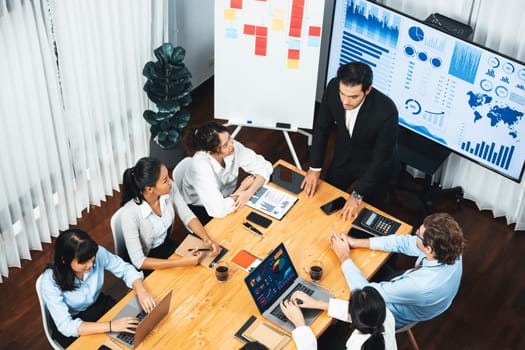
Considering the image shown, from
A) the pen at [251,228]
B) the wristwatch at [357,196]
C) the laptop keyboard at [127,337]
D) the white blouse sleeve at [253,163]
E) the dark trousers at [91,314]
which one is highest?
the white blouse sleeve at [253,163]

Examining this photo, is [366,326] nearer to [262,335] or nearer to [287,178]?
[262,335]

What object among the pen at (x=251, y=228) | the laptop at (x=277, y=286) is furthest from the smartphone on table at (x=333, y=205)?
the laptop at (x=277, y=286)

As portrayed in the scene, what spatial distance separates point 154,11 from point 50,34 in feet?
3.59

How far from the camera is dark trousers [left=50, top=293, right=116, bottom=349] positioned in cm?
380

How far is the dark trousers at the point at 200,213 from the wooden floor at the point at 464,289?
776 mm

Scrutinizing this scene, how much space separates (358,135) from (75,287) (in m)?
1.97

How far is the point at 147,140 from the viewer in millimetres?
6000

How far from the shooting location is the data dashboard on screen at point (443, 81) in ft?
16.1

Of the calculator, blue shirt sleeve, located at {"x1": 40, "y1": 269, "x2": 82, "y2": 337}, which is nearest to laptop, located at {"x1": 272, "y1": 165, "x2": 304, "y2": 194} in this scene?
the calculator

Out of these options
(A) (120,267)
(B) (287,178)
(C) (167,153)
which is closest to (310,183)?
(B) (287,178)

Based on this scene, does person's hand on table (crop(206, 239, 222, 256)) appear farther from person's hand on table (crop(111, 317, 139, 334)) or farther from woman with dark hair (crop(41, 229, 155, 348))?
person's hand on table (crop(111, 317, 139, 334))

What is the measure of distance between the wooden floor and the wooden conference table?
101 centimetres

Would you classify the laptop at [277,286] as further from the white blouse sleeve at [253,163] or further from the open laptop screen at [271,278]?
the white blouse sleeve at [253,163]

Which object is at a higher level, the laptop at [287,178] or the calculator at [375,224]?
the laptop at [287,178]
